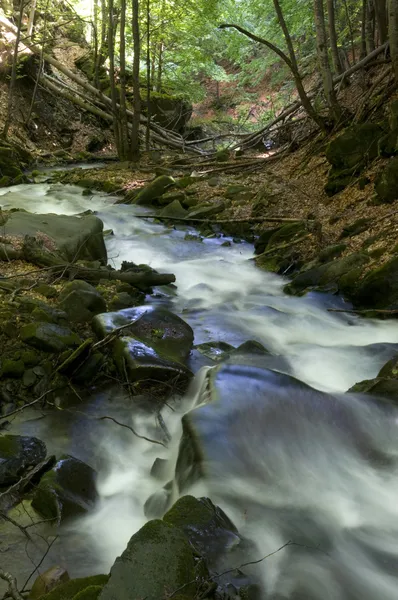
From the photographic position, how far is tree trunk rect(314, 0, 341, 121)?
920 centimetres

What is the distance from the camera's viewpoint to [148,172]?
13.4 metres

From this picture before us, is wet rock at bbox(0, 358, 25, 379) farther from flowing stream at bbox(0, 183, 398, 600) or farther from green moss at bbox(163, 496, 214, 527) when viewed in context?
green moss at bbox(163, 496, 214, 527)

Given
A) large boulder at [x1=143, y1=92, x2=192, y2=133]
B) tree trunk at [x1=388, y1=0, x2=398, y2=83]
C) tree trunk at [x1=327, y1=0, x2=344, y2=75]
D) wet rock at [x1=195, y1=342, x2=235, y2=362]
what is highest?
tree trunk at [x1=327, y1=0, x2=344, y2=75]

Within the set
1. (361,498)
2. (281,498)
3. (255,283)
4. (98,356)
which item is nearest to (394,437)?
(361,498)

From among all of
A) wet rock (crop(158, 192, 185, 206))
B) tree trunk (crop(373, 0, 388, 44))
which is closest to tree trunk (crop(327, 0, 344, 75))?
tree trunk (crop(373, 0, 388, 44))

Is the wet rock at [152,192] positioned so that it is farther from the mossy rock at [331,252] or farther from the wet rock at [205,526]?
the wet rock at [205,526]

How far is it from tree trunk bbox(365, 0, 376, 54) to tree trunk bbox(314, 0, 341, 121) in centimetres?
228

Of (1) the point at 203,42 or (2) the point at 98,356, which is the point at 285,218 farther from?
(1) the point at 203,42

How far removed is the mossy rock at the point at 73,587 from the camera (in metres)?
2.14

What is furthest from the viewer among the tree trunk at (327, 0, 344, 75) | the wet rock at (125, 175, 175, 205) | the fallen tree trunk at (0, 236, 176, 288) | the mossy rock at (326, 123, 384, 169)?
the wet rock at (125, 175, 175, 205)

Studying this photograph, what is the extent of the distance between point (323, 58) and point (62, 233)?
6254mm

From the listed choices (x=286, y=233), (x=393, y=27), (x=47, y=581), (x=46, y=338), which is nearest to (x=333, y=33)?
(x=393, y=27)

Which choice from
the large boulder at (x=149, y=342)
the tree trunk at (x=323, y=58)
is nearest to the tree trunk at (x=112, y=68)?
the tree trunk at (x=323, y=58)

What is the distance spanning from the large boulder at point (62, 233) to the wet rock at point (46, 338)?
2.03 metres
